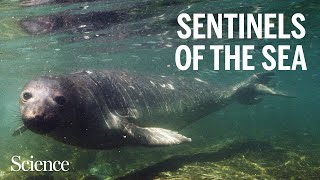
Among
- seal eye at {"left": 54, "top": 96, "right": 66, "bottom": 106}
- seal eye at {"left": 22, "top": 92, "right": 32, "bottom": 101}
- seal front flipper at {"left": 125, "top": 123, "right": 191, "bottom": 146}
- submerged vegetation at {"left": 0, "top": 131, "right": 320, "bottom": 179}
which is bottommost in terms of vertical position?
submerged vegetation at {"left": 0, "top": 131, "right": 320, "bottom": 179}

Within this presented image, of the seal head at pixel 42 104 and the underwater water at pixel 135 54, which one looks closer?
the seal head at pixel 42 104

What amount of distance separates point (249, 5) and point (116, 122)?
10.9 m

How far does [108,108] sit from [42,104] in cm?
216

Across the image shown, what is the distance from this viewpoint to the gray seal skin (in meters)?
6.19

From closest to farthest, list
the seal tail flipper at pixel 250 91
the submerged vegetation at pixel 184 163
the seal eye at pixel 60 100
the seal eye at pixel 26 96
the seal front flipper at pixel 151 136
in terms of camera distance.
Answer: the seal eye at pixel 26 96
the seal eye at pixel 60 100
the seal front flipper at pixel 151 136
the submerged vegetation at pixel 184 163
the seal tail flipper at pixel 250 91

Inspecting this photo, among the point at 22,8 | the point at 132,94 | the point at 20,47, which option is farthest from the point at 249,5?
the point at 20,47

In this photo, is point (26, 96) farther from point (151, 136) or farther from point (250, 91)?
point (250, 91)

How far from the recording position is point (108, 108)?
26.1ft

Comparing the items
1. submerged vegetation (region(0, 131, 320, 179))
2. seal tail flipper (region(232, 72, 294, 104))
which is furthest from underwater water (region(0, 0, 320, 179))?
seal tail flipper (region(232, 72, 294, 104))

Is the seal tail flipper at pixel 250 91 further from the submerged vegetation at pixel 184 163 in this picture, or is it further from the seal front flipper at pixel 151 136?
the seal front flipper at pixel 151 136

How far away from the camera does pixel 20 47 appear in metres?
22.9

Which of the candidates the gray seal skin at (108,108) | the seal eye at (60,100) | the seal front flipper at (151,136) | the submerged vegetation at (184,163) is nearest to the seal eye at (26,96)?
the gray seal skin at (108,108)

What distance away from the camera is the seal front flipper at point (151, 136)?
24.5 ft

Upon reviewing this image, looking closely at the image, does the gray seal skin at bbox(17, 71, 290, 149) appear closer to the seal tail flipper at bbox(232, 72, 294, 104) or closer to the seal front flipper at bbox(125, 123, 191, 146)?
the seal front flipper at bbox(125, 123, 191, 146)
